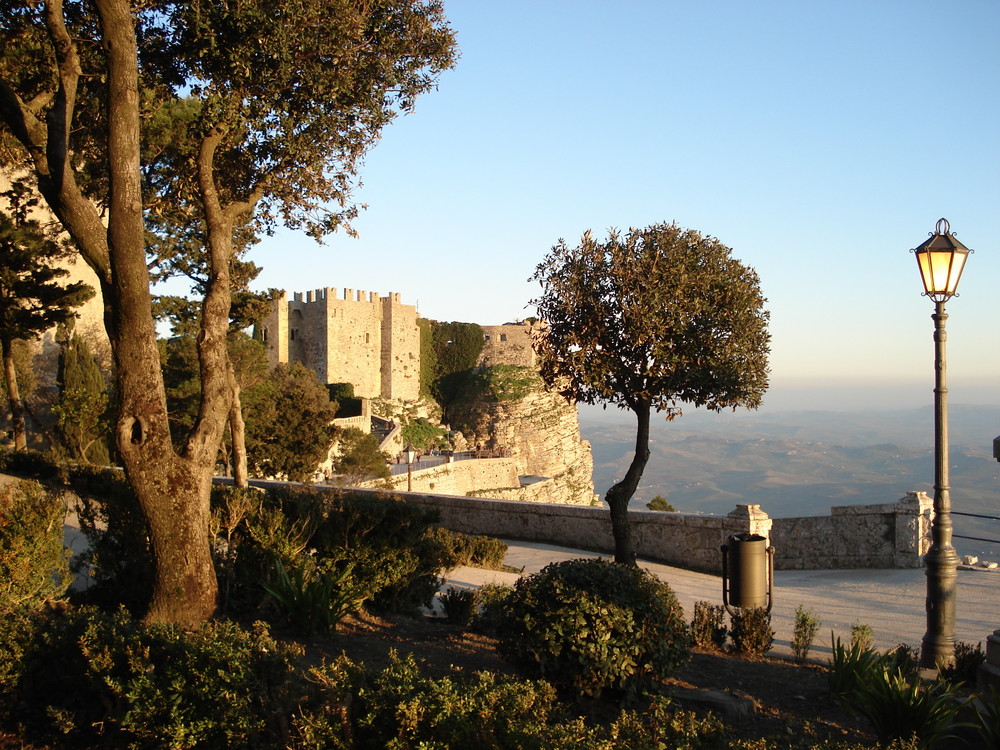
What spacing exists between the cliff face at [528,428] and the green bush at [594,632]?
4080 centimetres

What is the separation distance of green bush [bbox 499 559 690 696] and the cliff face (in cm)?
4080

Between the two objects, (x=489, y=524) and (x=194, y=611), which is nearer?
(x=194, y=611)

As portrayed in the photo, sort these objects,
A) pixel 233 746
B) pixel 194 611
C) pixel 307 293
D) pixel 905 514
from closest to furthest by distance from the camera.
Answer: pixel 233 746
pixel 194 611
pixel 905 514
pixel 307 293

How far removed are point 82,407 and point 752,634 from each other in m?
17.4

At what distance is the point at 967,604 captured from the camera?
397 inches

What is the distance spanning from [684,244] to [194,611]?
292 inches

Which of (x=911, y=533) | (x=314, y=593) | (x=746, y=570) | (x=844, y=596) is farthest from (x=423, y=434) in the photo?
(x=314, y=593)

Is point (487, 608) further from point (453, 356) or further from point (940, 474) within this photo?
point (453, 356)

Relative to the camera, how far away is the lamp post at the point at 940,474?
6.27 metres

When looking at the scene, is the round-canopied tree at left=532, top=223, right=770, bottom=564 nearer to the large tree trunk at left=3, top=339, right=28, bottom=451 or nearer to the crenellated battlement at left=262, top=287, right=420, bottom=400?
the large tree trunk at left=3, top=339, right=28, bottom=451

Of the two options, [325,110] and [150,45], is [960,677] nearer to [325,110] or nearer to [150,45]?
[325,110]

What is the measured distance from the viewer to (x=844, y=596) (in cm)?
1057

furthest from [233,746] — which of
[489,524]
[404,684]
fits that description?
[489,524]

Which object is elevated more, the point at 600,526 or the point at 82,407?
the point at 82,407
